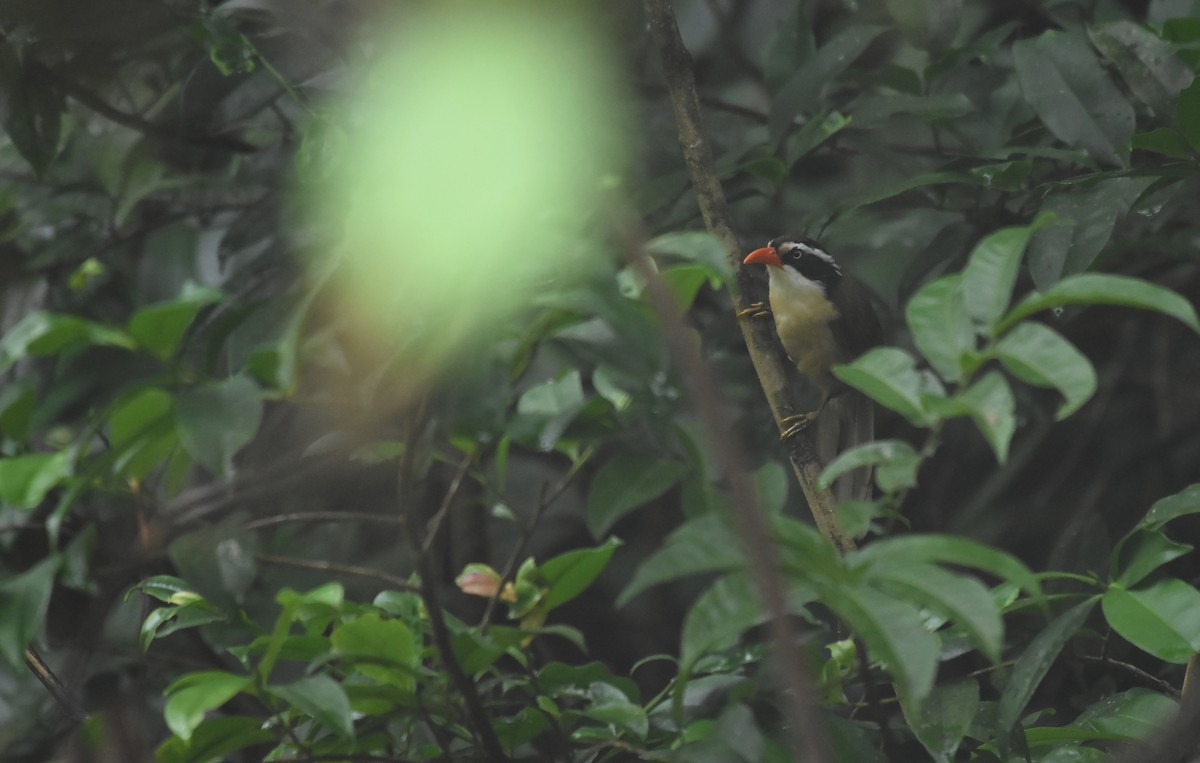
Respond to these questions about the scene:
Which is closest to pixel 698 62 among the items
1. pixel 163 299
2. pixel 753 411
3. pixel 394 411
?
pixel 753 411

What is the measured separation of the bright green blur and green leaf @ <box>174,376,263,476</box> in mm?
172

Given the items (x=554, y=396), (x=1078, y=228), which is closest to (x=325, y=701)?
(x=554, y=396)

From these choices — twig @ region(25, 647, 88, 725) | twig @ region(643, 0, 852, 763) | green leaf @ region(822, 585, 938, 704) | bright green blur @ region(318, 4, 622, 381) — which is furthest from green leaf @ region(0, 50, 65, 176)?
green leaf @ region(822, 585, 938, 704)

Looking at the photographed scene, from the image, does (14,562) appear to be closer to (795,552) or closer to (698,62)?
(795,552)

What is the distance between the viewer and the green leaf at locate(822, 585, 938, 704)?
1.03 m

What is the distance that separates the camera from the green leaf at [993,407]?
107cm

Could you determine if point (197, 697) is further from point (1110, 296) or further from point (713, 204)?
point (713, 204)

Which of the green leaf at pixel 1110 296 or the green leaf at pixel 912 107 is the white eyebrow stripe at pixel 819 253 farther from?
the green leaf at pixel 1110 296

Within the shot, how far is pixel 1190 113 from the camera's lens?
1.95 meters

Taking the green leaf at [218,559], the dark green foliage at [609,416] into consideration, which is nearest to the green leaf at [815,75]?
the dark green foliage at [609,416]

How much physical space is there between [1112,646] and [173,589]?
5.88ft

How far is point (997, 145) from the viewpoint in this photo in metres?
2.66

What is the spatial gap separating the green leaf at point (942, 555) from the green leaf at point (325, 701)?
56cm

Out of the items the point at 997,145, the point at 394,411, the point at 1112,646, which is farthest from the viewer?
the point at 997,145
